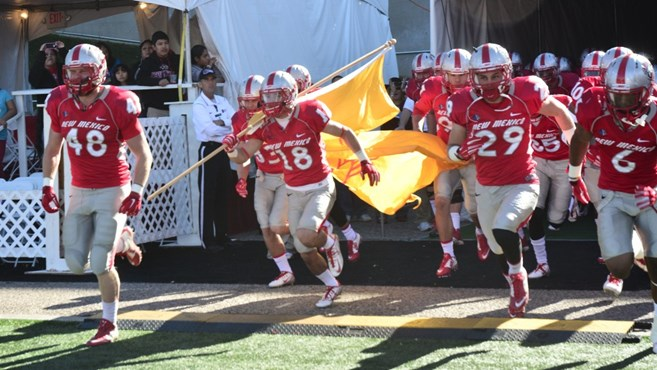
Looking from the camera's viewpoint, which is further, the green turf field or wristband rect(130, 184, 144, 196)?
wristband rect(130, 184, 144, 196)

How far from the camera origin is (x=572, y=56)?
1870 centimetres

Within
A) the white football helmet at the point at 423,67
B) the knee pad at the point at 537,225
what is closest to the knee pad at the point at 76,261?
the knee pad at the point at 537,225

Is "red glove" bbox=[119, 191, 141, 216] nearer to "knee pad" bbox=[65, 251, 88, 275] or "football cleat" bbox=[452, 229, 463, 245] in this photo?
"knee pad" bbox=[65, 251, 88, 275]

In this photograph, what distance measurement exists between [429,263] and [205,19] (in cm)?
467

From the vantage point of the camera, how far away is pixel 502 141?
836 cm

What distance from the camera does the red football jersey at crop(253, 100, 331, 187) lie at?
9.18 metres

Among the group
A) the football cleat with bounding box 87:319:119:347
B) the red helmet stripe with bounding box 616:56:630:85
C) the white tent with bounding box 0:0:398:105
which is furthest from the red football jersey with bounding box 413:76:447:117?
the football cleat with bounding box 87:319:119:347

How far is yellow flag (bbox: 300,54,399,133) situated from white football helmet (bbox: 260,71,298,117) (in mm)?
2073

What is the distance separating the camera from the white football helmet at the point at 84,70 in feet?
26.3

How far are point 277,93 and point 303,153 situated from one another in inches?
23.0

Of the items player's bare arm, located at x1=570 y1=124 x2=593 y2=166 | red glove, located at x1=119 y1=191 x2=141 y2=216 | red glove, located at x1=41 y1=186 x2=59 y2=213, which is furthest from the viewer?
red glove, located at x1=41 y1=186 x2=59 y2=213

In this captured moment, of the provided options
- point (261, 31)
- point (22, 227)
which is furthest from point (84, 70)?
point (261, 31)

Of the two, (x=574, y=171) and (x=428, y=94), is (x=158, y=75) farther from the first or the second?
(x=574, y=171)

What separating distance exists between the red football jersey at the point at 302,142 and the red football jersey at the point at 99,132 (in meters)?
1.43
